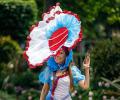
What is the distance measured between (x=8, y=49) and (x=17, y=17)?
101 cm

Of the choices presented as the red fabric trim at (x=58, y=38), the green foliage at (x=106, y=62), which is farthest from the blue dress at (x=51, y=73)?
the green foliage at (x=106, y=62)

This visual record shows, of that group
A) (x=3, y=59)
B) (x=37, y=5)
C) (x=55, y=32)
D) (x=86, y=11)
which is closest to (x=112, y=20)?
(x=86, y=11)

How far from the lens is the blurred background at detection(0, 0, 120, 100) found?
12.6 m

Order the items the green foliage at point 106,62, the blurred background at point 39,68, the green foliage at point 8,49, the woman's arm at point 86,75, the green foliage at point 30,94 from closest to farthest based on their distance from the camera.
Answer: the woman's arm at point 86,75
the blurred background at point 39,68
the green foliage at point 106,62
the green foliage at point 30,94
the green foliage at point 8,49

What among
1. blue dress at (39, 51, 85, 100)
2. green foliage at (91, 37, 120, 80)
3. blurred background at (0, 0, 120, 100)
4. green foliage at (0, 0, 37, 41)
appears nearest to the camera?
blue dress at (39, 51, 85, 100)

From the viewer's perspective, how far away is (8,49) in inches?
727

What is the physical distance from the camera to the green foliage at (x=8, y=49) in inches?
714

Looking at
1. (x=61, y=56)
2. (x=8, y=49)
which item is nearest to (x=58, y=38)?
(x=61, y=56)

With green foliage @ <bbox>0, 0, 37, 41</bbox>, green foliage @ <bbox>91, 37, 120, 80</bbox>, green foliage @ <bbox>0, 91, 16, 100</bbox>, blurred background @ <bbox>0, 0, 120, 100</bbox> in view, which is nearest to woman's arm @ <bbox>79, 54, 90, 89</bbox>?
blurred background @ <bbox>0, 0, 120, 100</bbox>

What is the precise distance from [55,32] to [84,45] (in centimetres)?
2467

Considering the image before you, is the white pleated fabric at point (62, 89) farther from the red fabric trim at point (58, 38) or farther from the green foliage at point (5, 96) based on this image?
the green foliage at point (5, 96)

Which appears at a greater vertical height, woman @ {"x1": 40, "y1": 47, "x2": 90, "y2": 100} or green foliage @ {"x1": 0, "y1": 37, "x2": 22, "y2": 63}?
woman @ {"x1": 40, "y1": 47, "x2": 90, "y2": 100}

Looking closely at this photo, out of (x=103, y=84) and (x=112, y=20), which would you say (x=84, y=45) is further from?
(x=103, y=84)

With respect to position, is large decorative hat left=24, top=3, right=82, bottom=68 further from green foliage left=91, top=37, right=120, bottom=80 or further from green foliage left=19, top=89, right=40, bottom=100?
green foliage left=19, top=89, right=40, bottom=100
